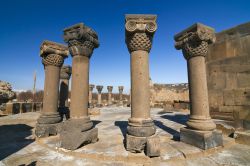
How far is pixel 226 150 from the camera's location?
13.6 feet

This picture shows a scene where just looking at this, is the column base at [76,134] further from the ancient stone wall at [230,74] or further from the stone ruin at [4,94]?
the stone ruin at [4,94]

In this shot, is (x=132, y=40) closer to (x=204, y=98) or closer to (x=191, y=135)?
(x=204, y=98)

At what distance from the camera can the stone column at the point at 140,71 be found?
13.6 feet

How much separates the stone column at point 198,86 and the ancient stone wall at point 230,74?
1943mm

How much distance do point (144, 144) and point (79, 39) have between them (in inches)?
141

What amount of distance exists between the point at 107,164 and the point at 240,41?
6364 mm

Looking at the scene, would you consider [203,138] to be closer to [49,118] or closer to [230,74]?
[230,74]

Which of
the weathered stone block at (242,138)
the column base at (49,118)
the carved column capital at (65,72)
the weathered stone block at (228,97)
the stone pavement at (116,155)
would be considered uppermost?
the carved column capital at (65,72)

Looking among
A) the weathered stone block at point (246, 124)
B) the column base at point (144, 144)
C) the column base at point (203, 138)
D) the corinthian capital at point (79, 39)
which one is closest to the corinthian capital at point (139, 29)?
the corinthian capital at point (79, 39)

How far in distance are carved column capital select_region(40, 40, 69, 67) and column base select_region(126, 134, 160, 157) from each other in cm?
425

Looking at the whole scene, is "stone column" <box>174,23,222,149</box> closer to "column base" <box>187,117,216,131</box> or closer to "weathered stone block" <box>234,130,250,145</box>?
"column base" <box>187,117,216,131</box>

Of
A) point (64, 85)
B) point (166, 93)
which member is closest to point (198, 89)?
point (64, 85)

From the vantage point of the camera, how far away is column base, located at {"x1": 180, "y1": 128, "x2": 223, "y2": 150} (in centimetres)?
403

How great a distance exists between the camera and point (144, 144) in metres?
3.92
